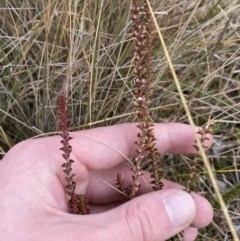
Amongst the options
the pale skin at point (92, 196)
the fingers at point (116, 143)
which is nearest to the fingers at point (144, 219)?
the pale skin at point (92, 196)

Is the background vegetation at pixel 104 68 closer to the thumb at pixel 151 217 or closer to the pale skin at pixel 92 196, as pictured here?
Result: the pale skin at pixel 92 196

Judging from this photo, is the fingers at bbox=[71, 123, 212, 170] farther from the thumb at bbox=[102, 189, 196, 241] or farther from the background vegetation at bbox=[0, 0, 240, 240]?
the thumb at bbox=[102, 189, 196, 241]

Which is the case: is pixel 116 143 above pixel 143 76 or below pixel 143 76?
below

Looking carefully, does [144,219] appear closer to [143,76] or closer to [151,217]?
[151,217]

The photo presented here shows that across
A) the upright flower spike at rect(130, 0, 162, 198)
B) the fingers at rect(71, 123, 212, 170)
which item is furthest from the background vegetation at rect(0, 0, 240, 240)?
the upright flower spike at rect(130, 0, 162, 198)

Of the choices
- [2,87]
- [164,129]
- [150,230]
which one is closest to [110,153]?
[164,129]

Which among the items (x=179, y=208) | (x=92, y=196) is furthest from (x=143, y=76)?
(x=92, y=196)

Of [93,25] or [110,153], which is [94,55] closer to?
[93,25]
